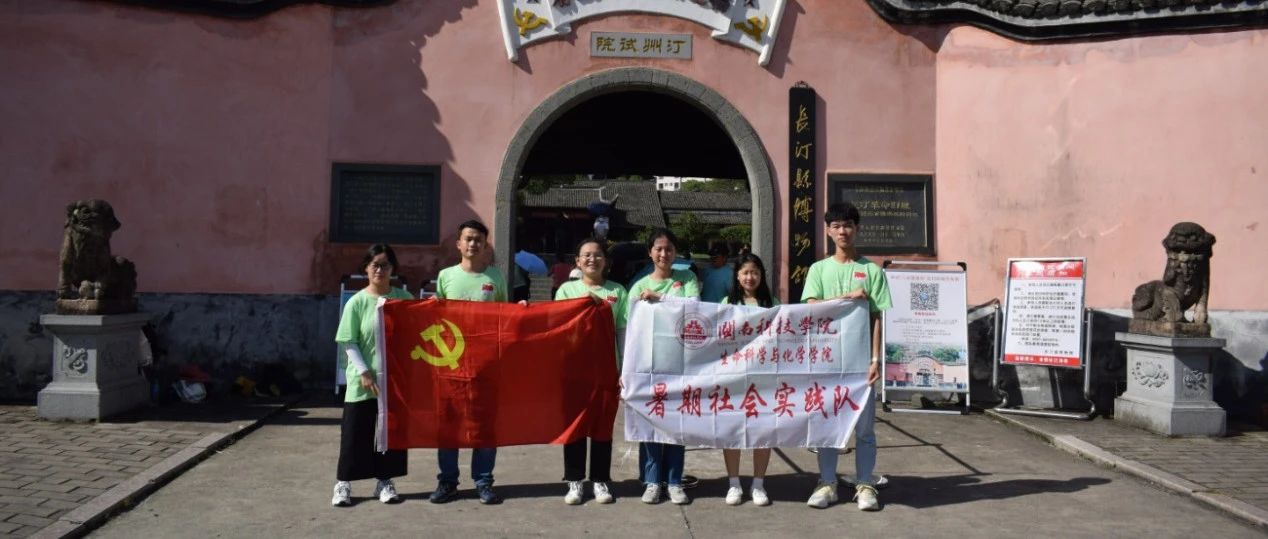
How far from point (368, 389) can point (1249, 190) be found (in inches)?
294

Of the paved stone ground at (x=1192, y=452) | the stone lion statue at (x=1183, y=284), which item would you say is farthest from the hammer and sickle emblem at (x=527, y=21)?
the stone lion statue at (x=1183, y=284)

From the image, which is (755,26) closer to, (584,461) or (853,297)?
(853,297)

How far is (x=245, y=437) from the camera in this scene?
6.55m

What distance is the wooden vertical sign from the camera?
8672 millimetres

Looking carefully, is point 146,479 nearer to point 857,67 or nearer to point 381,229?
point 381,229

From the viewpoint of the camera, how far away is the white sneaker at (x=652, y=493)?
485cm

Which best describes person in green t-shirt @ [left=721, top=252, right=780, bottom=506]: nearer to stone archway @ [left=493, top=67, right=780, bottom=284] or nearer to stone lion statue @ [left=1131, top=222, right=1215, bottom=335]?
stone archway @ [left=493, top=67, right=780, bottom=284]

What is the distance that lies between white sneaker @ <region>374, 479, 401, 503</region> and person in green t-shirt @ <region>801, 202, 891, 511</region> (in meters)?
2.19

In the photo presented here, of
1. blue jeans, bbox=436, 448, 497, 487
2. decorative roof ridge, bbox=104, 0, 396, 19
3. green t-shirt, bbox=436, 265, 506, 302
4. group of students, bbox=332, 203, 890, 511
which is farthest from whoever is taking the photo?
decorative roof ridge, bbox=104, 0, 396, 19

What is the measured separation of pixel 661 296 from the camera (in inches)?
194

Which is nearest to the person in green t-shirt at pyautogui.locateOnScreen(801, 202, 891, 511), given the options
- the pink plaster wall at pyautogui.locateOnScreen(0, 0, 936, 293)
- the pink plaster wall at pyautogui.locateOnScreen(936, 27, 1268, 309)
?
the pink plaster wall at pyautogui.locateOnScreen(0, 0, 936, 293)

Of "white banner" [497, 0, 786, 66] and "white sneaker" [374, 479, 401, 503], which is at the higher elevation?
"white banner" [497, 0, 786, 66]

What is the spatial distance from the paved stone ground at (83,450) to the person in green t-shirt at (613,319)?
2463 millimetres

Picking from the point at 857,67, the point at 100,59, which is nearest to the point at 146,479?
the point at 100,59
